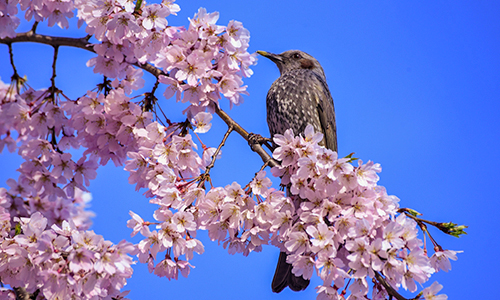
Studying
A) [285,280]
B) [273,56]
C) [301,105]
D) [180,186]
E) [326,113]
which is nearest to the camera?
[180,186]

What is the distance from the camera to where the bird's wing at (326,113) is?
4.91m

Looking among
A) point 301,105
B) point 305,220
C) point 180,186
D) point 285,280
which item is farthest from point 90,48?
point 285,280

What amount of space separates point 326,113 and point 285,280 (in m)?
Result: 2.16

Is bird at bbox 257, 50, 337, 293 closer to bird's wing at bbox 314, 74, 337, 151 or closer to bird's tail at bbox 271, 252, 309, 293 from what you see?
bird's wing at bbox 314, 74, 337, 151

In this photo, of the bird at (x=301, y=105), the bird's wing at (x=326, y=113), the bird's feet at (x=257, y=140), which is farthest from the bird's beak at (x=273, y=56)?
the bird's feet at (x=257, y=140)

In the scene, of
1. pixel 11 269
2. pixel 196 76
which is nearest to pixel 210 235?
pixel 196 76

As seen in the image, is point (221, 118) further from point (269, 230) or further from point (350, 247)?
point (350, 247)

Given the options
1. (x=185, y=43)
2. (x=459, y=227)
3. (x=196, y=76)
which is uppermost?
(x=185, y=43)

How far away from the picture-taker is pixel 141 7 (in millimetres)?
3057

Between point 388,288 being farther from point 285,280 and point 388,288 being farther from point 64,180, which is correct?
point 64,180

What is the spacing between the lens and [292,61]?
5.77 metres

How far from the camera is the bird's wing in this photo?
16.1ft

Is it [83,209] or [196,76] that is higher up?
[83,209]

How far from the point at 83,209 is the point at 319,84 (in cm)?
392
